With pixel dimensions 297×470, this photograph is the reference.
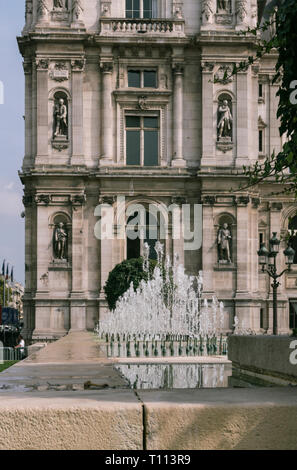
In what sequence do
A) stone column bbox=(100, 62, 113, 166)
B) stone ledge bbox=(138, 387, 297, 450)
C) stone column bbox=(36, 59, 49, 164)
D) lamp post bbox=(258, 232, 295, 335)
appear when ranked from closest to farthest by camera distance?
stone ledge bbox=(138, 387, 297, 450) < lamp post bbox=(258, 232, 295, 335) < stone column bbox=(36, 59, 49, 164) < stone column bbox=(100, 62, 113, 166)

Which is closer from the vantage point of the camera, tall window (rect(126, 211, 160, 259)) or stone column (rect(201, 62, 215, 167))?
stone column (rect(201, 62, 215, 167))

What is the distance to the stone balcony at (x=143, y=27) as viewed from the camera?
42562 millimetres

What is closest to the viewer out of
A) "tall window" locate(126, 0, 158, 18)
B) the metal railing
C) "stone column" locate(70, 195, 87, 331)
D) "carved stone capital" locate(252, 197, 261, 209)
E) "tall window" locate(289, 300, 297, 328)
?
the metal railing

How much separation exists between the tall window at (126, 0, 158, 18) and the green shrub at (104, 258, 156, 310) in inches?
490

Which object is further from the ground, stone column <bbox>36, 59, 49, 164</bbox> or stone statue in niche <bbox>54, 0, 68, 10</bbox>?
stone statue in niche <bbox>54, 0, 68, 10</bbox>

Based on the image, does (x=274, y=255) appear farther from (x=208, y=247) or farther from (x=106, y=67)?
(x=106, y=67)

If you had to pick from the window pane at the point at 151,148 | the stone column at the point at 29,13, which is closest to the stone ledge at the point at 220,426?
the window pane at the point at 151,148

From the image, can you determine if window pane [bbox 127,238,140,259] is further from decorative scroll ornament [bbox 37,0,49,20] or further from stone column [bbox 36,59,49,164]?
decorative scroll ornament [bbox 37,0,49,20]

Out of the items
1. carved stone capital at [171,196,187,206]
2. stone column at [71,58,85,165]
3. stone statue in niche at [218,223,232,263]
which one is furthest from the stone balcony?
stone statue in niche at [218,223,232,263]

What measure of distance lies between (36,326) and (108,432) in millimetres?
36495

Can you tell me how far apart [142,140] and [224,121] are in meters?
3.93

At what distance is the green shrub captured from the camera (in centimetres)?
3822

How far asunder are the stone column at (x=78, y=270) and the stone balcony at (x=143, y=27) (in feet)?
26.1

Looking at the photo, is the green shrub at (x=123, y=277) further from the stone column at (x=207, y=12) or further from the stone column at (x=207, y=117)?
the stone column at (x=207, y=12)
